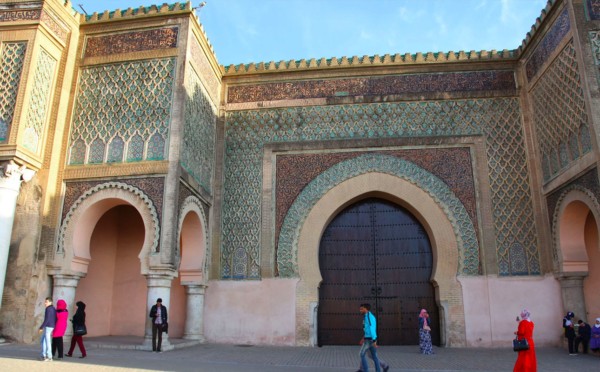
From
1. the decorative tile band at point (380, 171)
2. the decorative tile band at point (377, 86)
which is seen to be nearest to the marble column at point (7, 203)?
the decorative tile band at point (377, 86)

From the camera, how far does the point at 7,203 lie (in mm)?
6250

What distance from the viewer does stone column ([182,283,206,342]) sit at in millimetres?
7180

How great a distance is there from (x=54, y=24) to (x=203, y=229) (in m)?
3.66

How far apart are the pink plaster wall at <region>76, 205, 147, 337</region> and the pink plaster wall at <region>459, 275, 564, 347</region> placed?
17.0ft

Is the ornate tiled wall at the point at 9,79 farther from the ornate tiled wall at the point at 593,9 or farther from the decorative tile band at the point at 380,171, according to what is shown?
the ornate tiled wall at the point at 593,9

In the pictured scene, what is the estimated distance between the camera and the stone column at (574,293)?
663 cm

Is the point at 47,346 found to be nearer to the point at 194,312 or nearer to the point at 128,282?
the point at 194,312

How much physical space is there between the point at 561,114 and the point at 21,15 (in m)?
7.68

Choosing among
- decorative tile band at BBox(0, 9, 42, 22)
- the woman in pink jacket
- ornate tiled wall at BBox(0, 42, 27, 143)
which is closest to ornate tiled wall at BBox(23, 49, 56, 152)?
ornate tiled wall at BBox(0, 42, 27, 143)

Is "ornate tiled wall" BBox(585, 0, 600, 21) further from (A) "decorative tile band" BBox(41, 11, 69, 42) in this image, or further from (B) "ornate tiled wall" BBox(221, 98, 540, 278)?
(A) "decorative tile band" BBox(41, 11, 69, 42)

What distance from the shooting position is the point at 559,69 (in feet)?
22.2

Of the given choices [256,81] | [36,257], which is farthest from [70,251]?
[256,81]

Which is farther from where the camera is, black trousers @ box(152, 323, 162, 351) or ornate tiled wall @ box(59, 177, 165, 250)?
ornate tiled wall @ box(59, 177, 165, 250)

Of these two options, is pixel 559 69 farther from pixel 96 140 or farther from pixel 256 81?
pixel 96 140
